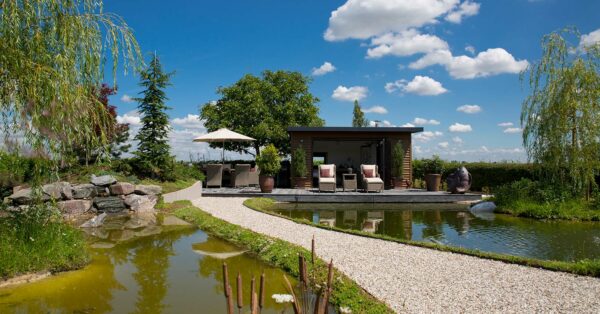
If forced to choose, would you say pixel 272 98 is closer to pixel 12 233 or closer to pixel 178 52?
pixel 178 52

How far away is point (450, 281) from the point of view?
428cm

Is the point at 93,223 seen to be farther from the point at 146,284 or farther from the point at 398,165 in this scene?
the point at 398,165

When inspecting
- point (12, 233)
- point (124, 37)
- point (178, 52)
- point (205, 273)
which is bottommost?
point (205, 273)

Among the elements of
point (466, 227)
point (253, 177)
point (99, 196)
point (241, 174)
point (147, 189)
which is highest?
point (241, 174)

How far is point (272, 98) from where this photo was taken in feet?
78.1

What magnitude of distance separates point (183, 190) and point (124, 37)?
23.3 ft

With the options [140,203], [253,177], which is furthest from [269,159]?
[140,203]

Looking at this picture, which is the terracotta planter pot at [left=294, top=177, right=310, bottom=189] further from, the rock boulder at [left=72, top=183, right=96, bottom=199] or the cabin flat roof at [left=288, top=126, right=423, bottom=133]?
the rock boulder at [left=72, top=183, right=96, bottom=199]

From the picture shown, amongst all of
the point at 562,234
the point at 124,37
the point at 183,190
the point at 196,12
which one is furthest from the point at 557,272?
the point at 183,190

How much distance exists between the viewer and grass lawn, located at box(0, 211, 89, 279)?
448 cm

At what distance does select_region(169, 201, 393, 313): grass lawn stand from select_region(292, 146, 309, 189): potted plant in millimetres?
5546

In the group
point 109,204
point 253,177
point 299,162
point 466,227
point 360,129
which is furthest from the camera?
point 253,177

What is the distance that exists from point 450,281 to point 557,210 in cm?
658

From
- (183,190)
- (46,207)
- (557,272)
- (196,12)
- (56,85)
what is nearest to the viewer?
(56,85)
